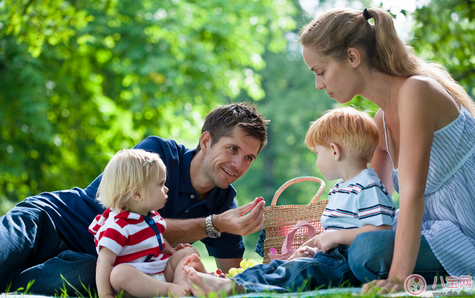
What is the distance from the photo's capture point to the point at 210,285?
6.91 ft

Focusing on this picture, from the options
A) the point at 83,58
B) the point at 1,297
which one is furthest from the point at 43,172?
the point at 1,297

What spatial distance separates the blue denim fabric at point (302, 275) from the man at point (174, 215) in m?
0.58

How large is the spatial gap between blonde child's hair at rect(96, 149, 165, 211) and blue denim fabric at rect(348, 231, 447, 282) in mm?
1148

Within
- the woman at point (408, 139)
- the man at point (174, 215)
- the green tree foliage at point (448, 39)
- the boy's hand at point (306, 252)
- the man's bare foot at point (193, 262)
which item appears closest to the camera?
the woman at point (408, 139)

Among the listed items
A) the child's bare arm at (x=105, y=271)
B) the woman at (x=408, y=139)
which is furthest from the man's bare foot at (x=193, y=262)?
the child's bare arm at (x=105, y=271)

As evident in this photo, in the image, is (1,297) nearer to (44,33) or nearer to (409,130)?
(409,130)

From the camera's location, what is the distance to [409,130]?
7.39 feet

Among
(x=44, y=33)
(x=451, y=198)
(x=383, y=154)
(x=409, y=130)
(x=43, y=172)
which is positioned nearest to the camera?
(x=409, y=130)

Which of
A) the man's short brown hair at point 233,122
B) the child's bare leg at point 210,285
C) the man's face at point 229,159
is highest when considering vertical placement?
the man's short brown hair at point 233,122

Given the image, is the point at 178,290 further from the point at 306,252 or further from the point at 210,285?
the point at 306,252

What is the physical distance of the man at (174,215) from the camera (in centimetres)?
267

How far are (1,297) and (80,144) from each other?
8272mm

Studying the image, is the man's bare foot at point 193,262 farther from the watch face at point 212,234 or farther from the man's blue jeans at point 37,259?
the watch face at point 212,234

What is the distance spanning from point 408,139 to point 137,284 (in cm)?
156
